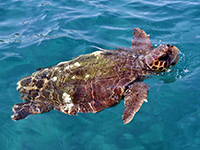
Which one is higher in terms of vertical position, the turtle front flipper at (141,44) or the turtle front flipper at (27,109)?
the turtle front flipper at (141,44)

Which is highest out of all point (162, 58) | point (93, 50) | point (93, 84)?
point (162, 58)

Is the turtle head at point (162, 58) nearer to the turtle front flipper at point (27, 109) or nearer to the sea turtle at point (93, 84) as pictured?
the sea turtle at point (93, 84)

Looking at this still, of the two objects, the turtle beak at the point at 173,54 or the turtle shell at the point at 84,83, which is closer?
the turtle shell at the point at 84,83

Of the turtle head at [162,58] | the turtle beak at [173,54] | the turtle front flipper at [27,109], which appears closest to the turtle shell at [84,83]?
the turtle front flipper at [27,109]

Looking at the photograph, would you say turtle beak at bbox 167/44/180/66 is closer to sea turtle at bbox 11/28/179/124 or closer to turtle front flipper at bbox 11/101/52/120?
sea turtle at bbox 11/28/179/124

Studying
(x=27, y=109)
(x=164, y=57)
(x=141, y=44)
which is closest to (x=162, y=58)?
(x=164, y=57)

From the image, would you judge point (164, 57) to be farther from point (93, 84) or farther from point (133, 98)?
point (93, 84)

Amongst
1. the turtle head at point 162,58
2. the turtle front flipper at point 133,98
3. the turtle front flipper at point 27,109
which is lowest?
the turtle front flipper at point 27,109

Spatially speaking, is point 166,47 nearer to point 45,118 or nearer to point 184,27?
point 184,27
